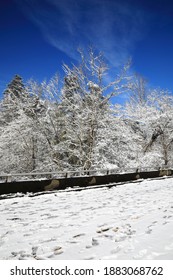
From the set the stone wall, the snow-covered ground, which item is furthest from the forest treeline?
the snow-covered ground

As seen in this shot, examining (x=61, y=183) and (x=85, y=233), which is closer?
(x=85, y=233)

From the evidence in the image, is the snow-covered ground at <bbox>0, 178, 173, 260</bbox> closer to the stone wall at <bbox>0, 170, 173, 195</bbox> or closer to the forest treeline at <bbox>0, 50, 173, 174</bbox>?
the stone wall at <bbox>0, 170, 173, 195</bbox>

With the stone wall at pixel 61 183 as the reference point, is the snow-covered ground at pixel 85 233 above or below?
below

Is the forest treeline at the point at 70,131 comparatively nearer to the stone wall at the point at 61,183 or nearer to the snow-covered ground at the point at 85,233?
the stone wall at the point at 61,183

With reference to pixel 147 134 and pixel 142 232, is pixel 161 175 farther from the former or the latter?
pixel 142 232

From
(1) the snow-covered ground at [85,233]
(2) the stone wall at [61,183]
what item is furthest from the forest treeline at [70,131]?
(1) the snow-covered ground at [85,233]

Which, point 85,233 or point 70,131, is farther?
point 70,131

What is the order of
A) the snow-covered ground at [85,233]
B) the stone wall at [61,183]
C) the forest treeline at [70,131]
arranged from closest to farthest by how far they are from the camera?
1. the snow-covered ground at [85,233]
2. the stone wall at [61,183]
3. the forest treeline at [70,131]

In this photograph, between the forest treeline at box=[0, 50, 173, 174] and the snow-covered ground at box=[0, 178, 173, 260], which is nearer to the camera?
the snow-covered ground at box=[0, 178, 173, 260]

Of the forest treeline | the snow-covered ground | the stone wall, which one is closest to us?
the snow-covered ground

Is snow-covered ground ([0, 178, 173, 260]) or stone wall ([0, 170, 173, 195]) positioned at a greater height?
stone wall ([0, 170, 173, 195])

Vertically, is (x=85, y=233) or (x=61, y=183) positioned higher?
(x=61, y=183)

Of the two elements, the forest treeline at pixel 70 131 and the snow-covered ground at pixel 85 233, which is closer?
the snow-covered ground at pixel 85 233

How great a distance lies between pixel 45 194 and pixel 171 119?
81.3 feet
